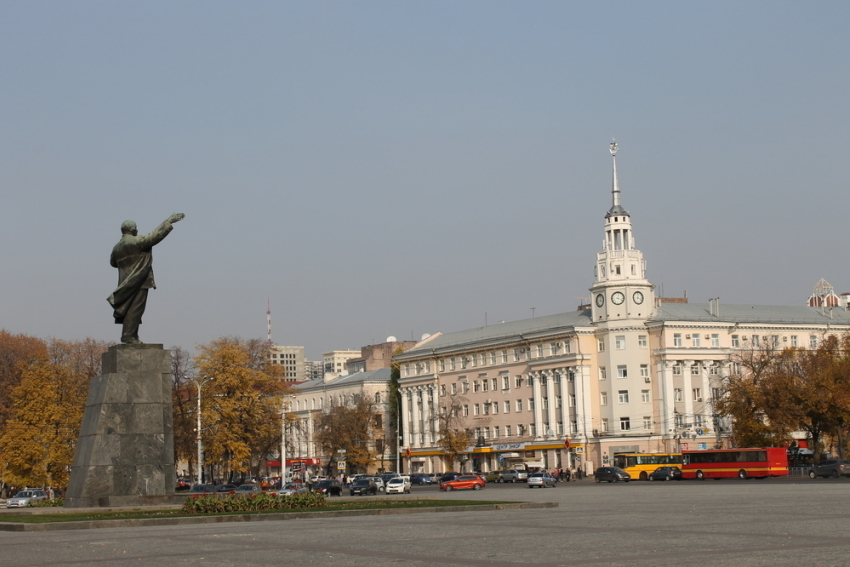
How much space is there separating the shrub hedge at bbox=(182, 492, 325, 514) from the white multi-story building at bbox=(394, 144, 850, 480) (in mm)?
73967

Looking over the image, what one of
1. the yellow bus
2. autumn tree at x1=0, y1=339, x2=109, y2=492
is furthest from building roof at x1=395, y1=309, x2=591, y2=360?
autumn tree at x1=0, y1=339, x2=109, y2=492

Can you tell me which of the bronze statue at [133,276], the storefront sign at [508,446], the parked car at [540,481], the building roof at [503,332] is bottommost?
the parked car at [540,481]

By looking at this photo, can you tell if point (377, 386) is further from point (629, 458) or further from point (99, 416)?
point (99, 416)

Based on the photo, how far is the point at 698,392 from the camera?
106 metres

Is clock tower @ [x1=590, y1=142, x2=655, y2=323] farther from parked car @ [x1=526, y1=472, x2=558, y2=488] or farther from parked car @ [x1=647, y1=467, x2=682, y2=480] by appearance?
parked car @ [x1=526, y1=472, x2=558, y2=488]

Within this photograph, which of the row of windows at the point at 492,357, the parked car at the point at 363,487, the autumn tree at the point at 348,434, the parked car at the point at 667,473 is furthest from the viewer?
the autumn tree at the point at 348,434

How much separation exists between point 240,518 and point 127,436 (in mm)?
3445

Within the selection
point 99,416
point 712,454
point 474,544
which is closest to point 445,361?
point 712,454

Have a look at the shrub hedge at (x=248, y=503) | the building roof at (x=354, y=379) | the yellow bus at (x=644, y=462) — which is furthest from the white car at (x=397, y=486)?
the building roof at (x=354, y=379)

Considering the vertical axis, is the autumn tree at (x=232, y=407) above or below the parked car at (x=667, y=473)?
above

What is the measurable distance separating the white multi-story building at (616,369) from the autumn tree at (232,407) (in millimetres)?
38029

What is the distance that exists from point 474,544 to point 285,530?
596 cm

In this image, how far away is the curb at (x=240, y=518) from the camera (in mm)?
25587

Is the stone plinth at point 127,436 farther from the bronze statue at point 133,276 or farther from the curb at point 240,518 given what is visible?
the curb at point 240,518
